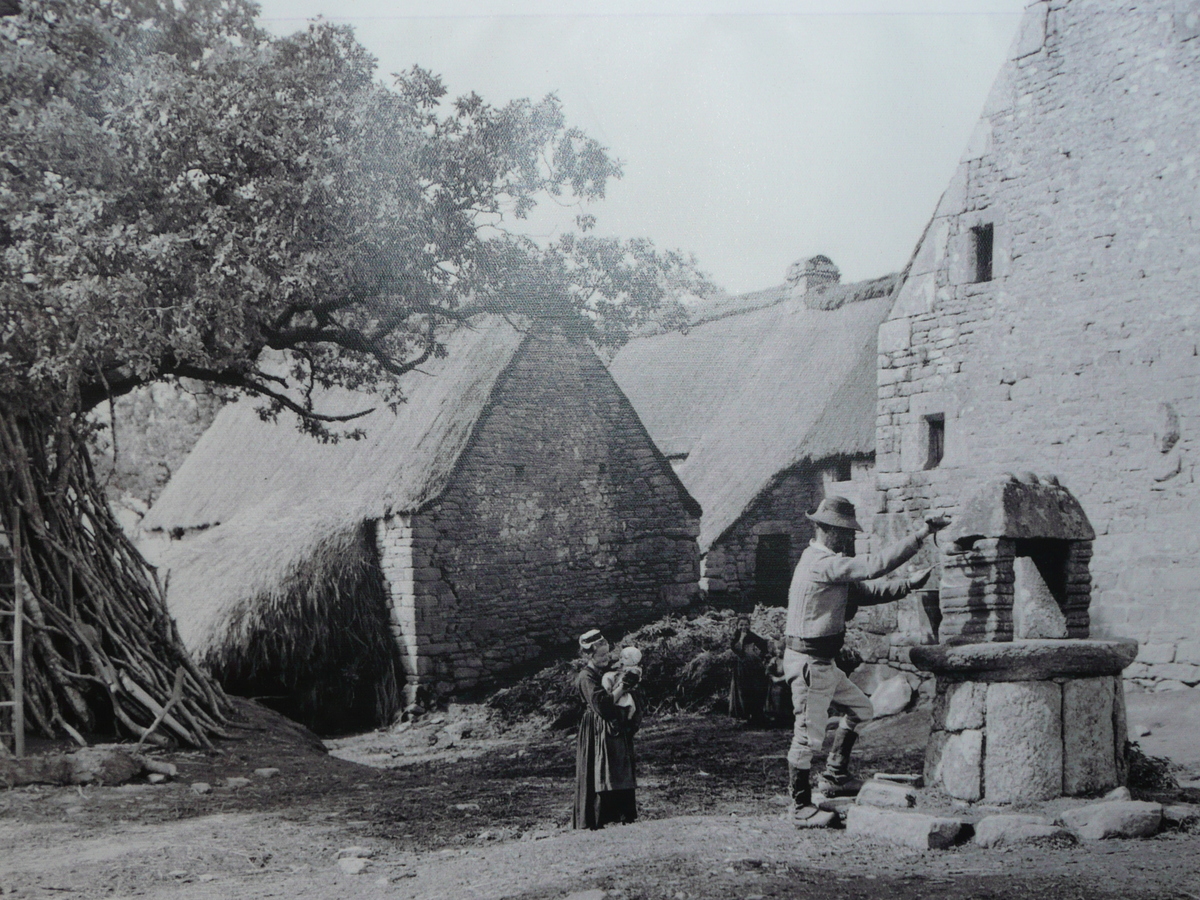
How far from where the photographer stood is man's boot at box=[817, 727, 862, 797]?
5.58 metres

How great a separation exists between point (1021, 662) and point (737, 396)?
4785 millimetres

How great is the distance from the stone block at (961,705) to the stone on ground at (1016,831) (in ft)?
2.00

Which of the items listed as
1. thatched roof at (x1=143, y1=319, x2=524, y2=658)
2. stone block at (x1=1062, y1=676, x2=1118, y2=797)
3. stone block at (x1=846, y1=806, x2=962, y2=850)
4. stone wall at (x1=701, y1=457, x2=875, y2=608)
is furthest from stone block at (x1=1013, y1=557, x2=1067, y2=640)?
thatched roof at (x1=143, y1=319, x2=524, y2=658)

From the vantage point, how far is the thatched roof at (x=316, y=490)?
931cm

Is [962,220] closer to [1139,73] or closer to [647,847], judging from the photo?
[1139,73]

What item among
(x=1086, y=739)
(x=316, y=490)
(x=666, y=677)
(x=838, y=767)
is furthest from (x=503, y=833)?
(x=316, y=490)

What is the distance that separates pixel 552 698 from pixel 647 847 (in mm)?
3632

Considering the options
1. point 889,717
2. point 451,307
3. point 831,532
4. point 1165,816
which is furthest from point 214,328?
point 1165,816

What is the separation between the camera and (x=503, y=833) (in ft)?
18.9

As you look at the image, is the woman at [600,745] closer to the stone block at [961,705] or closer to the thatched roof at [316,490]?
the stone block at [961,705]

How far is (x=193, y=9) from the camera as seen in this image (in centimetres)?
763

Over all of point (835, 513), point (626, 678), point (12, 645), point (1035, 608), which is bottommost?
point (12, 645)

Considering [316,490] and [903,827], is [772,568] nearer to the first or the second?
[903,827]

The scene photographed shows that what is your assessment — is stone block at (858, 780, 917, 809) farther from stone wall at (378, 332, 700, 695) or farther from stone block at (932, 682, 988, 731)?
stone wall at (378, 332, 700, 695)
